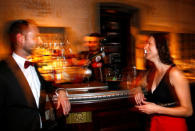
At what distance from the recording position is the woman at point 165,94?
1479mm

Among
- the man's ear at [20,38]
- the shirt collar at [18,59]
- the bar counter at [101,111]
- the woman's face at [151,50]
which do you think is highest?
the man's ear at [20,38]

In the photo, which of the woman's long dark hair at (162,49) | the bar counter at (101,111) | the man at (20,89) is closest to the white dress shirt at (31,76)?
the man at (20,89)

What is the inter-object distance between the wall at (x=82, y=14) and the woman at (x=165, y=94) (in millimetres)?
2815

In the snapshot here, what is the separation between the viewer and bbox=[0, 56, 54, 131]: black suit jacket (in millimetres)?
1300

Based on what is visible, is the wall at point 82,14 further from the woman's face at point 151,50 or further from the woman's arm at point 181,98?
the woman's arm at point 181,98

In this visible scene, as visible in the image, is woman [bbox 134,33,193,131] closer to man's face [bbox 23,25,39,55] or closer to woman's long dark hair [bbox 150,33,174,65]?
woman's long dark hair [bbox 150,33,174,65]

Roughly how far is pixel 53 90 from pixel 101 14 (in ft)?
11.2

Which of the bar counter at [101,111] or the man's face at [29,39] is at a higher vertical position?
the man's face at [29,39]

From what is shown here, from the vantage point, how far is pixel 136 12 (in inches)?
197

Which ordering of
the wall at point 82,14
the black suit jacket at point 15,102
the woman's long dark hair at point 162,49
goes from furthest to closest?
the wall at point 82,14 < the woman's long dark hair at point 162,49 < the black suit jacket at point 15,102

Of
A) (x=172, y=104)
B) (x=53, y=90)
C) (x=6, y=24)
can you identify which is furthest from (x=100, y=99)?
(x=6, y=24)

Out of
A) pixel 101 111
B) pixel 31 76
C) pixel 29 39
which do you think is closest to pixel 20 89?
pixel 31 76

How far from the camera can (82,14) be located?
14.3 feet

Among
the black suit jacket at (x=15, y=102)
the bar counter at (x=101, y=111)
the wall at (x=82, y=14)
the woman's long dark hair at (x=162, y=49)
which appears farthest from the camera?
the wall at (x=82, y=14)
